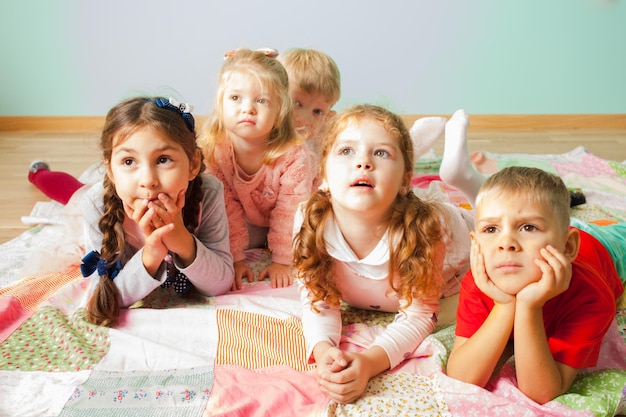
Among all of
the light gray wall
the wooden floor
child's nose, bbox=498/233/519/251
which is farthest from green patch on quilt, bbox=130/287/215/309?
the light gray wall

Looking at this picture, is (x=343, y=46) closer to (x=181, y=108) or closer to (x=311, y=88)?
(x=311, y=88)

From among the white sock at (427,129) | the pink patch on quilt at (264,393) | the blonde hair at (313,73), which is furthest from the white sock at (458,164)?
the pink patch on quilt at (264,393)

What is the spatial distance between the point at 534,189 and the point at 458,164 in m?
0.62

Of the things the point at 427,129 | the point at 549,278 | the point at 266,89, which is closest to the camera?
the point at 549,278

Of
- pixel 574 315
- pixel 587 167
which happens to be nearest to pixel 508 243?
pixel 574 315

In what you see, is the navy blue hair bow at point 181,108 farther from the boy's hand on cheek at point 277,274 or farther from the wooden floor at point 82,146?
the wooden floor at point 82,146

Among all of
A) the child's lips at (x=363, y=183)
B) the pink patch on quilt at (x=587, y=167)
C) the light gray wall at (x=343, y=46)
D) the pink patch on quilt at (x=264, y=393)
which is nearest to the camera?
the pink patch on quilt at (x=264, y=393)

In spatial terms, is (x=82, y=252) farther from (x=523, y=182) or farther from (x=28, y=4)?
(x=28, y=4)

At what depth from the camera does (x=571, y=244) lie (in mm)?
1156

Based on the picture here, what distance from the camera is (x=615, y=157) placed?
2.99m

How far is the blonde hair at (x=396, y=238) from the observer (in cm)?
136

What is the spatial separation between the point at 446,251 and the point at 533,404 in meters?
0.44

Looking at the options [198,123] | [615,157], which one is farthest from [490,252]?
[198,123]

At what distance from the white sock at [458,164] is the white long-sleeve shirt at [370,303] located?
29 cm
